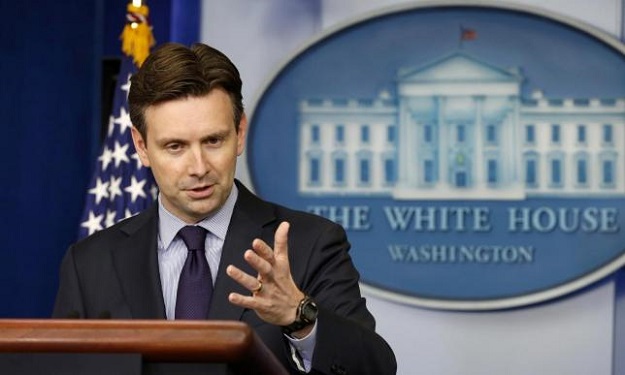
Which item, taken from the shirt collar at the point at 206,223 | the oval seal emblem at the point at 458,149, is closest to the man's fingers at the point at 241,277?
the shirt collar at the point at 206,223

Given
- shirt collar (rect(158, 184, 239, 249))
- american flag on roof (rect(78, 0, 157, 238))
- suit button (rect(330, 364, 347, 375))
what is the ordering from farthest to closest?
american flag on roof (rect(78, 0, 157, 238)) → shirt collar (rect(158, 184, 239, 249)) → suit button (rect(330, 364, 347, 375))

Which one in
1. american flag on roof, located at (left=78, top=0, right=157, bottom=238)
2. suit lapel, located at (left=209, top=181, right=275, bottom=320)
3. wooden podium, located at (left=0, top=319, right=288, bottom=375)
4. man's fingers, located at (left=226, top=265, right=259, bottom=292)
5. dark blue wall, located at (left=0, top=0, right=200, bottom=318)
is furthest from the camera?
dark blue wall, located at (left=0, top=0, right=200, bottom=318)

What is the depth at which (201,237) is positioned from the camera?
213cm

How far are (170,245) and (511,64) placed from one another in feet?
5.89

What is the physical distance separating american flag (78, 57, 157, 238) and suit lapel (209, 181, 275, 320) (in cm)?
223

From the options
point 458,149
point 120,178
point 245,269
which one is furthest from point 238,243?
point 120,178

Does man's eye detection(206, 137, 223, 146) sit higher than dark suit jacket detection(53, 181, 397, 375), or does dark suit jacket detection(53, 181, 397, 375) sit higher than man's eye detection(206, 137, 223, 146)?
man's eye detection(206, 137, 223, 146)

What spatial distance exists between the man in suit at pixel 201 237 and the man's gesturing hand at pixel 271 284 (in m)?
0.24

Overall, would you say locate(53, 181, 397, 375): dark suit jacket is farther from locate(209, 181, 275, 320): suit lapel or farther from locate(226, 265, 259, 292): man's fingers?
locate(226, 265, 259, 292): man's fingers

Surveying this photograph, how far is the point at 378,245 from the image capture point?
371 cm

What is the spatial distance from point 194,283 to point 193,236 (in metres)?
0.10

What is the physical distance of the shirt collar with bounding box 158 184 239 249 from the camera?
7.06ft

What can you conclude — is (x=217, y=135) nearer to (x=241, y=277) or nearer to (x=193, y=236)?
(x=193, y=236)

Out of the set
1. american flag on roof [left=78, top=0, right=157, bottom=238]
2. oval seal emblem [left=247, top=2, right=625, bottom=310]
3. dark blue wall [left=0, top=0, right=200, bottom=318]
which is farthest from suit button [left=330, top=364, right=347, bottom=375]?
dark blue wall [left=0, top=0, right=200, bottom=318]
